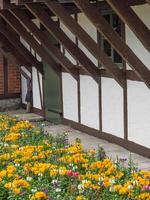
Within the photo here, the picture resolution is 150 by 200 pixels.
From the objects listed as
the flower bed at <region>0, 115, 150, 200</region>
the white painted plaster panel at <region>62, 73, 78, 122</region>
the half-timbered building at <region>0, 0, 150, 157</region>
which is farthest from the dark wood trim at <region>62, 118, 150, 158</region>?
the flower bed at <region>0, 115, 150, 200</region>

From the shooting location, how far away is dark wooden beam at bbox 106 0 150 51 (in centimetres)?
673

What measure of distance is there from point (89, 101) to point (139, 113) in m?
2.01

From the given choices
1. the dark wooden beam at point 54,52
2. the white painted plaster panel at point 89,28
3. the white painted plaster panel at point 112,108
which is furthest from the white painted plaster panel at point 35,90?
the white painted plaster panel at point 112,108

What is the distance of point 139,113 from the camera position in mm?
8438

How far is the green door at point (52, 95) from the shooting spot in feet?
39.1

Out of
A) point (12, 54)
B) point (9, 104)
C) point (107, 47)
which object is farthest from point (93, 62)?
point (9, 104)

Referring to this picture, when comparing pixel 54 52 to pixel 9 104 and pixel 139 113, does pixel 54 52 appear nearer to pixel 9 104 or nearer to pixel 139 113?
pixel 139 113

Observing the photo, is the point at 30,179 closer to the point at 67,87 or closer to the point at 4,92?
the point at 67,87

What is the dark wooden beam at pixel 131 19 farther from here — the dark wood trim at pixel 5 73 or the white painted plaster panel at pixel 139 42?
the dark wood trim at pixel 5 73

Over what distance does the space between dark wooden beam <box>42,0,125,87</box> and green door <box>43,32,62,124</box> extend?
3210 mm

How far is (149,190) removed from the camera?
413 cm

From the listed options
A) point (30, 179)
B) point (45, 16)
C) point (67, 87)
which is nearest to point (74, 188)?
point (30, 179)

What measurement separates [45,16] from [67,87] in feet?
7.88

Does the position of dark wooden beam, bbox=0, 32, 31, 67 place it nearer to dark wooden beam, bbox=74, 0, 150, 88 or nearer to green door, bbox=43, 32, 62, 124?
green door, bbox=43, 32, 62, 124
